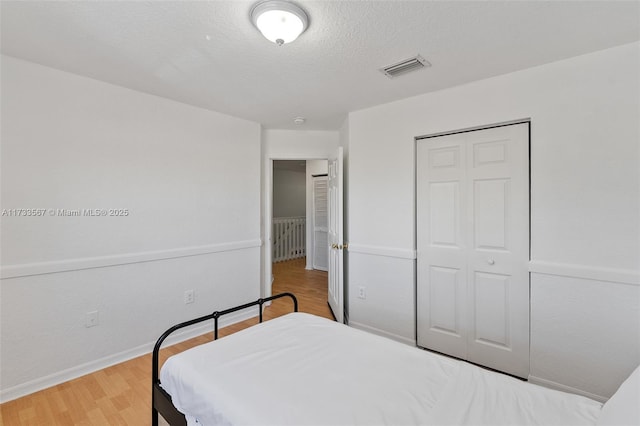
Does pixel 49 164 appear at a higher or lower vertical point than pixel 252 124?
lower

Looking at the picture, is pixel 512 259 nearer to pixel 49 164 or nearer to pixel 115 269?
pixel 115 269

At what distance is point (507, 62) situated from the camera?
2105mm

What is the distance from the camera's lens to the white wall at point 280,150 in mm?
3803

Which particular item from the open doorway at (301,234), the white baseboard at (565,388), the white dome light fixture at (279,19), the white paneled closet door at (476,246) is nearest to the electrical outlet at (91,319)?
the open doorway at (301,234)

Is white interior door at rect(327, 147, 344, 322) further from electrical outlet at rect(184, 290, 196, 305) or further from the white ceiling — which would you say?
electrical outlet at rect(184, 290, 196, 305)

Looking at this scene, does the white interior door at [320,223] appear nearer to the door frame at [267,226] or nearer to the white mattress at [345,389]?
the door frame at [267,226]

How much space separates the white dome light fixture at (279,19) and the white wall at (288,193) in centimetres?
590

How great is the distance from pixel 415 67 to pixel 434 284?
1.83m

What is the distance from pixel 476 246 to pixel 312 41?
2.02 metres

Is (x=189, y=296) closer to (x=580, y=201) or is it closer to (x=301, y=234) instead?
(x=580, y=201)

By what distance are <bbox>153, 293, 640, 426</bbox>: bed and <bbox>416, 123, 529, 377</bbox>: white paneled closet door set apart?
1.23 meters

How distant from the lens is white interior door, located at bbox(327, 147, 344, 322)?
3168 mm

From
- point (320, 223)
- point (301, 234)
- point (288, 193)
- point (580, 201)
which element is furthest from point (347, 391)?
point (288, 193)

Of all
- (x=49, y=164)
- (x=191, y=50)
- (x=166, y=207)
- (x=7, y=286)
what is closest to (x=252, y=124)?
(x=166, y=207)
